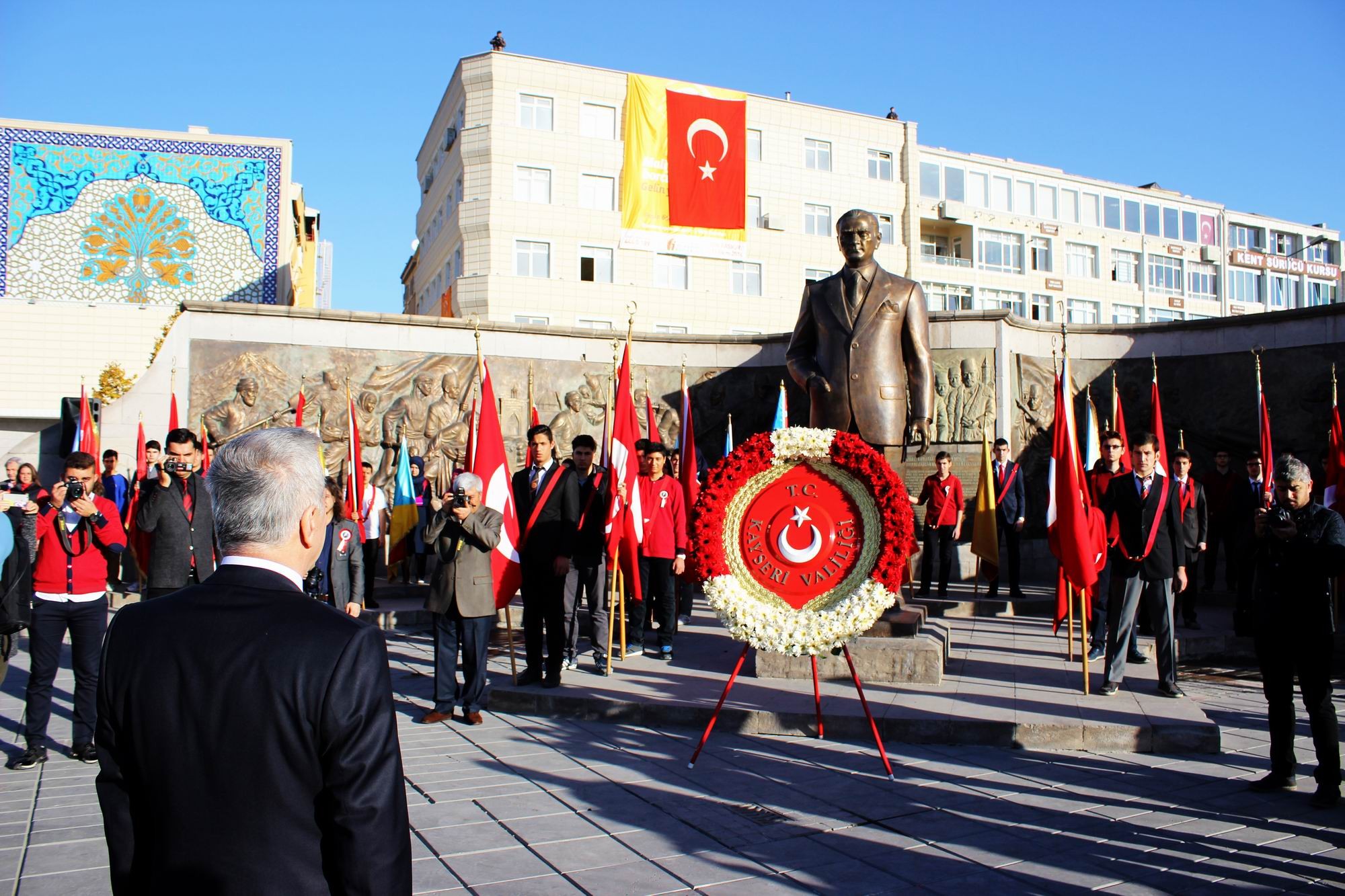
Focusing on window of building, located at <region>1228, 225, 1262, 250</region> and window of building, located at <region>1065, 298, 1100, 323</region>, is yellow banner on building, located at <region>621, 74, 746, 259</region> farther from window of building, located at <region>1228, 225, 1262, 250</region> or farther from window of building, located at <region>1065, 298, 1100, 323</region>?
window of building, located at <region>1228, 225, 1262, 250</region>

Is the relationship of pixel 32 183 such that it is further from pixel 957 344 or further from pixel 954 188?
pixel 954 188

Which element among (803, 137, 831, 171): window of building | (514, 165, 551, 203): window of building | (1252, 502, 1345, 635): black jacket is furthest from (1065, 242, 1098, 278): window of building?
(1252, 502, 1345, 635): black jacket

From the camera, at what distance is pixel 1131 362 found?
18406mm

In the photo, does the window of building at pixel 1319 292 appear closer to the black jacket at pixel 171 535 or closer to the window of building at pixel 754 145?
the window of building at pixel 754 145

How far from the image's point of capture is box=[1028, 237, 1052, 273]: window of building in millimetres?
43438

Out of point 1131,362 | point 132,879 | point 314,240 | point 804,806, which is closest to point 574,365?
point 1131,362

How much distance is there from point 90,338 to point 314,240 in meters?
23.8

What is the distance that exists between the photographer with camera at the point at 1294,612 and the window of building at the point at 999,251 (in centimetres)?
3798

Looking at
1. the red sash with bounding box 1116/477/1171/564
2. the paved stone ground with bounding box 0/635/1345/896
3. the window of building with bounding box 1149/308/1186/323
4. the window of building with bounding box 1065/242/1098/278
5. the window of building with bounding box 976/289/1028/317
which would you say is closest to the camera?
the paved stone ground with bounding box 0/635/1345/896

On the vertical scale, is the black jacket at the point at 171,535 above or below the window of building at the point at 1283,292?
below

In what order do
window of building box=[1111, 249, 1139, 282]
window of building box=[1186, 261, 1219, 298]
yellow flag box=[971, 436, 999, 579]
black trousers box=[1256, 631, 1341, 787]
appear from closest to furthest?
black trousers box=[1256, 631, 1341, 787], yellow flag box=[971, 436, 999, 579], window of building box=[1111, 249, 1139, 282], window of building box=[1186, 261, 1219, 298]

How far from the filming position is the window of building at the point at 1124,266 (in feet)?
150

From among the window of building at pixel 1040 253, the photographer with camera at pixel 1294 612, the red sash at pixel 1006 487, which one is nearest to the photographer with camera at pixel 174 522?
the photographer with camera at pixel 1294 612

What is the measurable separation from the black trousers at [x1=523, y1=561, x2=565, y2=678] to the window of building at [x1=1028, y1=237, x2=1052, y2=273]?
3979 centimetres
